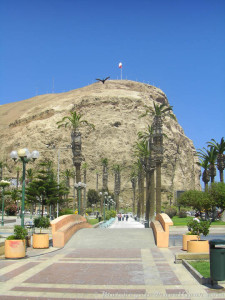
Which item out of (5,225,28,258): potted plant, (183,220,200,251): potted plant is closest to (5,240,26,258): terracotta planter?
(5,225,28,258): potted plant

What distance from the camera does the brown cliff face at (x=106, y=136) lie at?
135000 millimetres

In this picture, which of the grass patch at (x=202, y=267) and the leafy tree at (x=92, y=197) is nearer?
the grass patch at (x=202, y=267)

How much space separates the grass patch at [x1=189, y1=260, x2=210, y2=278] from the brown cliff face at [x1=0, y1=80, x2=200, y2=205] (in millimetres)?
118025

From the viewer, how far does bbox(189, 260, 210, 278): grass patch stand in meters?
9.73

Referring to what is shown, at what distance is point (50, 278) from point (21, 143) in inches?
5262

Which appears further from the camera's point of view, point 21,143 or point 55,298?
point 21,143

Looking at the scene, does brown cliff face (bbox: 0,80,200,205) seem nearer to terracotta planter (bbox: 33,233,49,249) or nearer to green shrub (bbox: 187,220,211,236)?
terracotta planter (bbox: 33,233,49,249)

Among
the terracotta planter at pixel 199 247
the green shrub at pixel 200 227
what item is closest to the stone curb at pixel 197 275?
the terracotta planter at pixel 199 247

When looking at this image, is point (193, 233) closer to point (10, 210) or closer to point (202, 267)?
point (202, 267)

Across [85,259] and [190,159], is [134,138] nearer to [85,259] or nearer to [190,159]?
[190,159]

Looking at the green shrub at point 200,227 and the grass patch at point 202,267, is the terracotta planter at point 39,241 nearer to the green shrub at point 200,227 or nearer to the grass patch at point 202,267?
the green shrub at point 200,227

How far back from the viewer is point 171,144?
142000mm

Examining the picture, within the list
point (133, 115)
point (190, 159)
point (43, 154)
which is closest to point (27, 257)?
point (43, 154)

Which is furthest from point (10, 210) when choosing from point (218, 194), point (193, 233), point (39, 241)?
point (193, 233)
